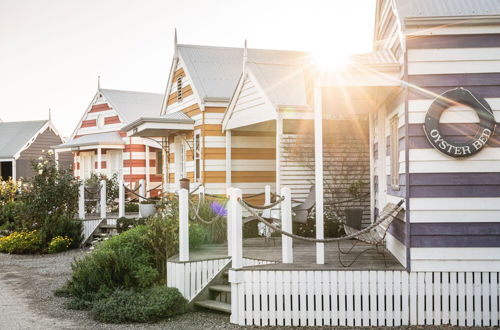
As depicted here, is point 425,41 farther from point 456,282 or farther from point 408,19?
point 456,282

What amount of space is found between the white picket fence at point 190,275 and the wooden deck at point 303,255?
177 mm

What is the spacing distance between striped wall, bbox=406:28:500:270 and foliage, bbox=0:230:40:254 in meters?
10.8

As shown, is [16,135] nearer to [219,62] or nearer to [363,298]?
[219,62]

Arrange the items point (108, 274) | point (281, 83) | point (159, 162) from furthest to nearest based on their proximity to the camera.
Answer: point (159, 162) → point (281, 83) → point (108, 274)

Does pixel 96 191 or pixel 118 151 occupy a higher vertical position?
pixel 118 151

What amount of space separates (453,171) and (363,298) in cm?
196

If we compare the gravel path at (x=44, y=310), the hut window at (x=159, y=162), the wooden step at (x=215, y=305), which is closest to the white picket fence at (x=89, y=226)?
the gravel path at (x=44, y=310)

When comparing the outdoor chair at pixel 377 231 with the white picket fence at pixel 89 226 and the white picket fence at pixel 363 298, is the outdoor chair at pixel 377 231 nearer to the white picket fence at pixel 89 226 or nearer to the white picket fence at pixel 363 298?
the white picket fence at pixel 363 298

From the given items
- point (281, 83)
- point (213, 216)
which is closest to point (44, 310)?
point (213, 216)

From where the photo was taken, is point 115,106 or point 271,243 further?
point 115,106

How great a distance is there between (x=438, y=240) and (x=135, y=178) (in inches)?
824

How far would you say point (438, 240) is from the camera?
7.16 meters

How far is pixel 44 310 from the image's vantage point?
8438 mm

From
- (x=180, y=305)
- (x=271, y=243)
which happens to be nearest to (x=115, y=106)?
(x=271, y=243)
